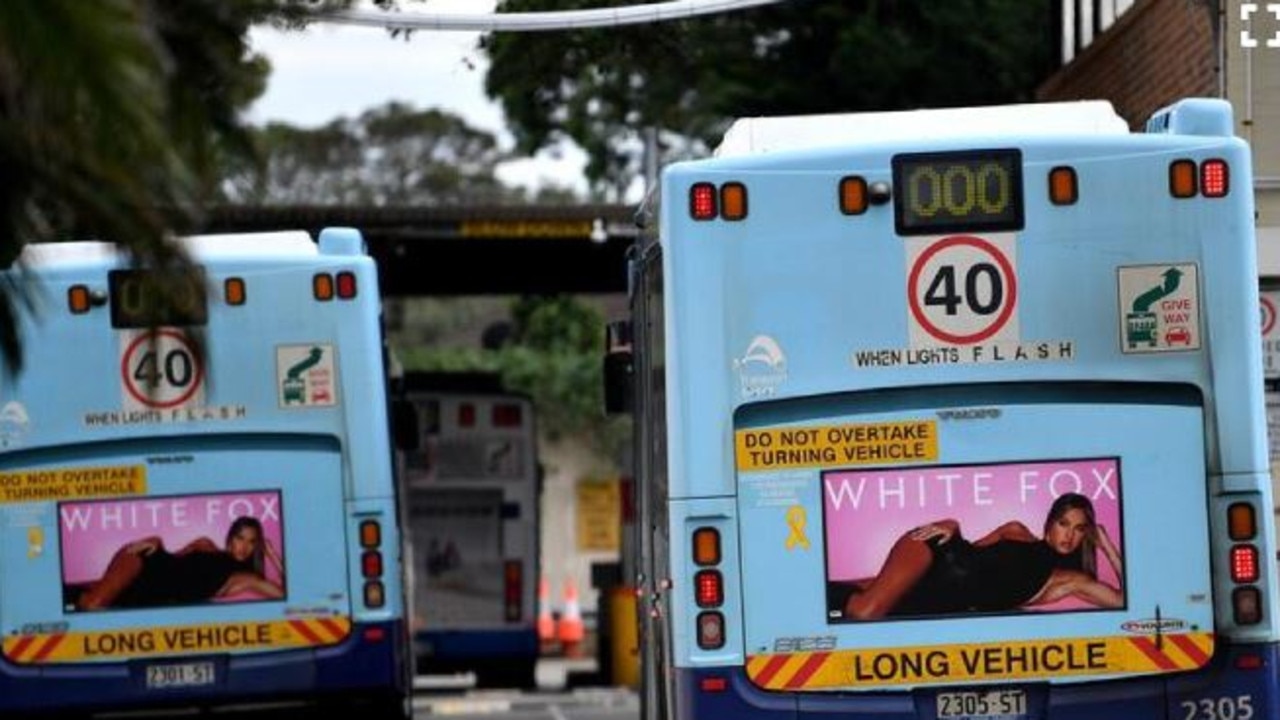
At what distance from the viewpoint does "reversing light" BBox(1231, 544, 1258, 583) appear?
33.7ft

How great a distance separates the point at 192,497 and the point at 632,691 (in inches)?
526

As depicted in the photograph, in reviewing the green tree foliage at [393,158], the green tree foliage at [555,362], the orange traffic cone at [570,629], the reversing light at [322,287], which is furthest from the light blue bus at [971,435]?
the green tree foliage at [393,158]

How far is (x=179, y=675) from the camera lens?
14.9 meters

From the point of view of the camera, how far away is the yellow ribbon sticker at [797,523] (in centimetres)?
1018

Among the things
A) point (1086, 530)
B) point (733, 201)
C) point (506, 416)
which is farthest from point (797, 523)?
point (506, 416)

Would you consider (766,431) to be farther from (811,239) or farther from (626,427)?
(626,427)

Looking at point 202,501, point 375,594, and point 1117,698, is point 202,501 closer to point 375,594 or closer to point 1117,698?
point 375,594

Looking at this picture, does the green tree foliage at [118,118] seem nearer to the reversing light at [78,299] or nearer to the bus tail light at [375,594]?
the reversing light at [78,299]

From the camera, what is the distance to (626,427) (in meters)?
40.9

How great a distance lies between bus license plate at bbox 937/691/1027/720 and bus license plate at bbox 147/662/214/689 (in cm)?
579

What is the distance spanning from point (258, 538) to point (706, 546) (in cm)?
524

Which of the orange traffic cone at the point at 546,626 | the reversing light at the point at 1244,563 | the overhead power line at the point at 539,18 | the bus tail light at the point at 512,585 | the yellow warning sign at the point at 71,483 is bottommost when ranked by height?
the orange traffic cone at the point at 546,626

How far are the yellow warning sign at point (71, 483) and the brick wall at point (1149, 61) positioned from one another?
643 centimetres

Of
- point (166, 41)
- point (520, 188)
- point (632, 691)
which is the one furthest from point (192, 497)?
point (520, 188)
